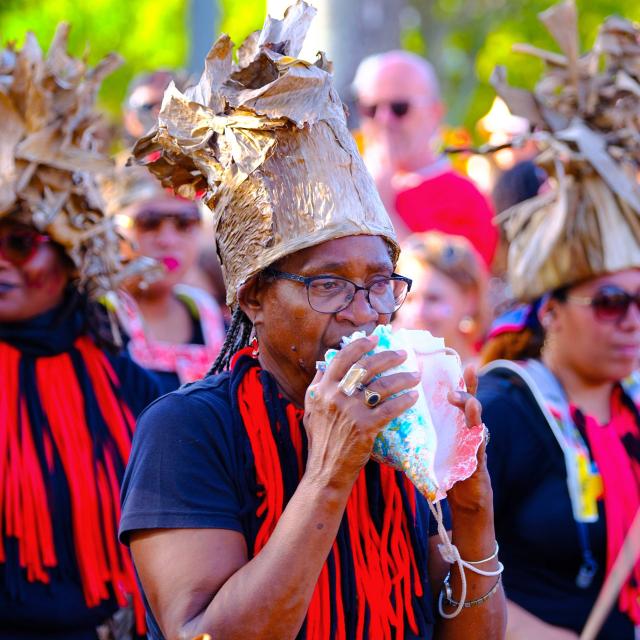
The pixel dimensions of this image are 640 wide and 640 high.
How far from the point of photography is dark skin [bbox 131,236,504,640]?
2.39 meters

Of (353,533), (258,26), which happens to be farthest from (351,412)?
(258,26)

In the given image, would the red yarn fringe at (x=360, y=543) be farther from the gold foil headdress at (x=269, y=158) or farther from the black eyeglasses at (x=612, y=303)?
the black eyeglasses at (x=612, y=303)

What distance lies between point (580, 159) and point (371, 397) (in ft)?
8.72

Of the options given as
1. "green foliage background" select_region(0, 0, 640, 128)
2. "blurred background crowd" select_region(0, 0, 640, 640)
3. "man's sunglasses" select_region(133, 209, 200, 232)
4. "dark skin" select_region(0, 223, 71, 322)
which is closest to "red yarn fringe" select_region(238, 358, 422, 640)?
"blurred background crowd" select_region(0, 0, 640, 640)

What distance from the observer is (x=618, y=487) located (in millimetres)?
4410

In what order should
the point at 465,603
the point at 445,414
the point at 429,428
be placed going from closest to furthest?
the point at 429,428 → the point at 445,414 → the point at 465,603

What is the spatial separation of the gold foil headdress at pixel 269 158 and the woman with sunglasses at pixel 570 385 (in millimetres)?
1706

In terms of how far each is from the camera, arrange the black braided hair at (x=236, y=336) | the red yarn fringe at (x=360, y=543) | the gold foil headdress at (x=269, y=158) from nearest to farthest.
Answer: the red yarn fringe at (x=360, y=543)
the gold foil headdress at (x=269, y=158)
the black braided hair at (x=236, y=336)

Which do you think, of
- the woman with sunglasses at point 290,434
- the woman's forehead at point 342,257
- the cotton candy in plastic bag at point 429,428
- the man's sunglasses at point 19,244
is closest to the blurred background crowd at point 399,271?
the man's sunglasses at point 19,244

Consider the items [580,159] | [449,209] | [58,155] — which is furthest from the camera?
[449,209]

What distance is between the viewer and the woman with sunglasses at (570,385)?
4250 millimetres

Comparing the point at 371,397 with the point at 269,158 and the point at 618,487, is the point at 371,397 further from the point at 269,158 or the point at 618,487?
the point at 618,487

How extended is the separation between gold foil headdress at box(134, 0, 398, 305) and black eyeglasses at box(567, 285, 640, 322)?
201cm

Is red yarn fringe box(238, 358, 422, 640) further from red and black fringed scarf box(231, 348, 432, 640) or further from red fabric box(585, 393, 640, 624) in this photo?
red fabric box(585, 393, 640, 624)
